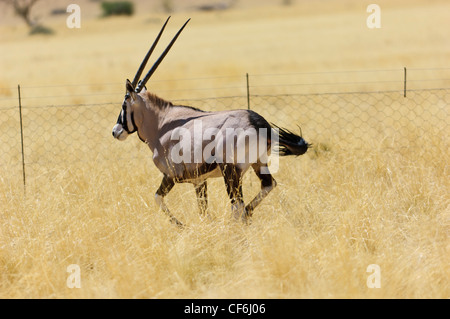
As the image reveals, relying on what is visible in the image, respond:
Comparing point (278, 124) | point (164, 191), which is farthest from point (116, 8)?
point (164, 191)

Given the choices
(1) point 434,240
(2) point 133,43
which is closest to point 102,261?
(1) point 434,240

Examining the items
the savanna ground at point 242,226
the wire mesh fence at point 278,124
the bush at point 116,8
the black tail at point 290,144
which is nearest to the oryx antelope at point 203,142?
the black tail at point 290,144

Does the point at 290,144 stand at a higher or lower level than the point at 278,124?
higher

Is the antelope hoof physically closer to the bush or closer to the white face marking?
the white face marking

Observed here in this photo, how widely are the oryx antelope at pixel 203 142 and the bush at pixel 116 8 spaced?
65.1m

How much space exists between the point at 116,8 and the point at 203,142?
65947mm

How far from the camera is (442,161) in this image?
7617 mm

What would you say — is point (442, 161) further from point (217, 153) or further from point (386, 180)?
point (217, 153)

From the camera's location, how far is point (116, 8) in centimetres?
6869

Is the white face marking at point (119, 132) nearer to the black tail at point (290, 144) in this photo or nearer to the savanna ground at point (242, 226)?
the savanna ground at point (242, 226)

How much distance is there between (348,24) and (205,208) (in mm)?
37763

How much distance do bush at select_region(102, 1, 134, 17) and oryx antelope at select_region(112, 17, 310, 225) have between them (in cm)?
6508

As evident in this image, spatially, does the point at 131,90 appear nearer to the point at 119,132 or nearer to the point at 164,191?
the point at 119,132

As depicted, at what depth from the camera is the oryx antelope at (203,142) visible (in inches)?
231
